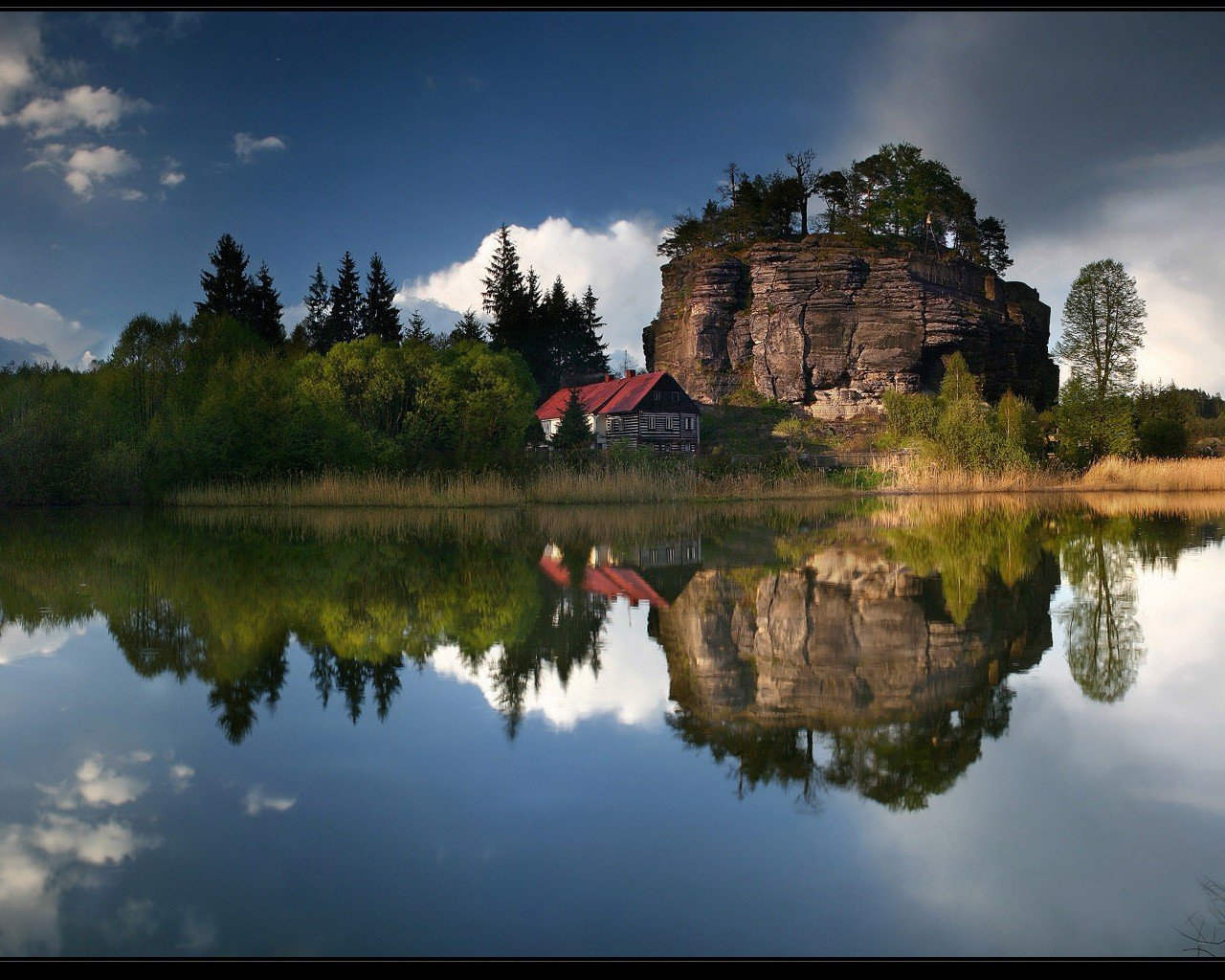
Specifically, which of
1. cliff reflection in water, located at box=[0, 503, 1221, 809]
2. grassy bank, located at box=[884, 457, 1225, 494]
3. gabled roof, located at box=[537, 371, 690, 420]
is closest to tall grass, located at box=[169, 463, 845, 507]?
grassy bank, located at box=[884, 457, 1225, 494]

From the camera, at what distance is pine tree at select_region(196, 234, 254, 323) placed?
46750 millimetres

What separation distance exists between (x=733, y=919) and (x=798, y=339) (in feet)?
158

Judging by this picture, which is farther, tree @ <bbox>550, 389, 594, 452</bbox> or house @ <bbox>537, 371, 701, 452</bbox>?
house @ <bbox>537, 371, 701, 452</bbox>

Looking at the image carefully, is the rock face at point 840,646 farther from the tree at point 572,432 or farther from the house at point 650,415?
the house at point 650,415

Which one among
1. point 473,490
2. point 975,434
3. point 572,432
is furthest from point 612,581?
point 975,434

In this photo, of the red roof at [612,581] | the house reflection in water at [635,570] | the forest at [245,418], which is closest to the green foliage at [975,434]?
the forest at [245,418]

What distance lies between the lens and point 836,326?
48812 millimetres

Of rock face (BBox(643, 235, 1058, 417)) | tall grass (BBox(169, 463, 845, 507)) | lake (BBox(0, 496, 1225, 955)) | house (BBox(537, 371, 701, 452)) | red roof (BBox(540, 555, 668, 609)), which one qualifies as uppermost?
rock face (BBox(643, 235, 1058, 417))

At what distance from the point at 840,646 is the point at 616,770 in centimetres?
285

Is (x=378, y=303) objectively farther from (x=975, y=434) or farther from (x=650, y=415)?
(x=975, y=434)

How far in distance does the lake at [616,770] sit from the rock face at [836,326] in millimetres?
40703

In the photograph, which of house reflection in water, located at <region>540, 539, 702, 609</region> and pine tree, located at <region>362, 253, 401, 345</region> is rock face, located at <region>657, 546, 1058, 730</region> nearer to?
house reflection in water, located at <region>540, 539, 702, 609</region>

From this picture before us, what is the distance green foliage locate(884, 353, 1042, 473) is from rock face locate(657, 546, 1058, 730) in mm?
24046
